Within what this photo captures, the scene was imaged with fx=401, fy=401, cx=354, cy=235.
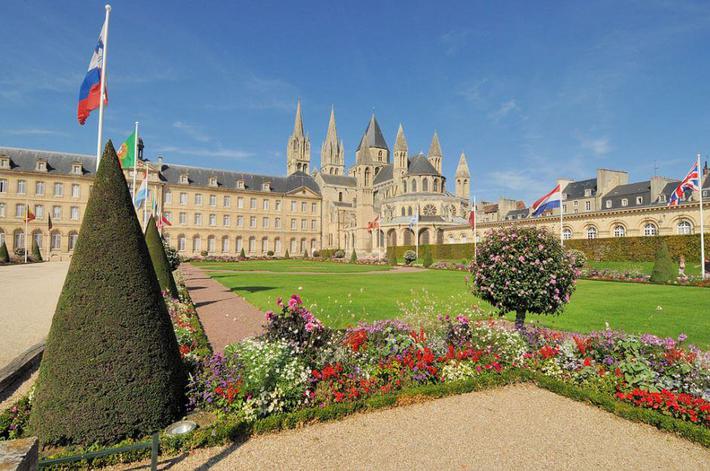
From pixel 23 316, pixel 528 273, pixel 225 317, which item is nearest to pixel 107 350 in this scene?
pixel 528 273

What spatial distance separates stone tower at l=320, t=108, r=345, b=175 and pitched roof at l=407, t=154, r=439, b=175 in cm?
2120

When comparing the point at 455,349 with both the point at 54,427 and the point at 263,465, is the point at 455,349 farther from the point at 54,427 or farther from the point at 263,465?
the point at 54,427

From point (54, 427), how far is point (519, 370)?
5.70m

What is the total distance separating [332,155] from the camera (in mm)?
75188

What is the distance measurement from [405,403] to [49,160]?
177ft

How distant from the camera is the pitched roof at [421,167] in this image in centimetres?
5569

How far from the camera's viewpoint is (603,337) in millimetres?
5824

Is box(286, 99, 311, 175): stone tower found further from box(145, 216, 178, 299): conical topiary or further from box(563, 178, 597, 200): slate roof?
box(145, 216, 178, 299): conical topiary

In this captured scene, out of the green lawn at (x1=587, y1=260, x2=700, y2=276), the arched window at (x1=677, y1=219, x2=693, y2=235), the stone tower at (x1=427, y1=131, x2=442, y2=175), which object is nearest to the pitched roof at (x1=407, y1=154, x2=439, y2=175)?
the stone tower at (x1=427, y1=131, x2=442, y2=175)

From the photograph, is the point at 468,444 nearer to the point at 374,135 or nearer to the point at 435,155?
the point at 435,155

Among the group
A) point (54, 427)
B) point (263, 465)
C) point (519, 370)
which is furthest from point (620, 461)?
point (54, 427)

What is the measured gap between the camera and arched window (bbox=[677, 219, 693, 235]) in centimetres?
3083

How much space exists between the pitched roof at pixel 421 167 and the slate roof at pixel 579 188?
56.5 ft

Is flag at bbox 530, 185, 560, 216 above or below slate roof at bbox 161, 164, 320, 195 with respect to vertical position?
below
